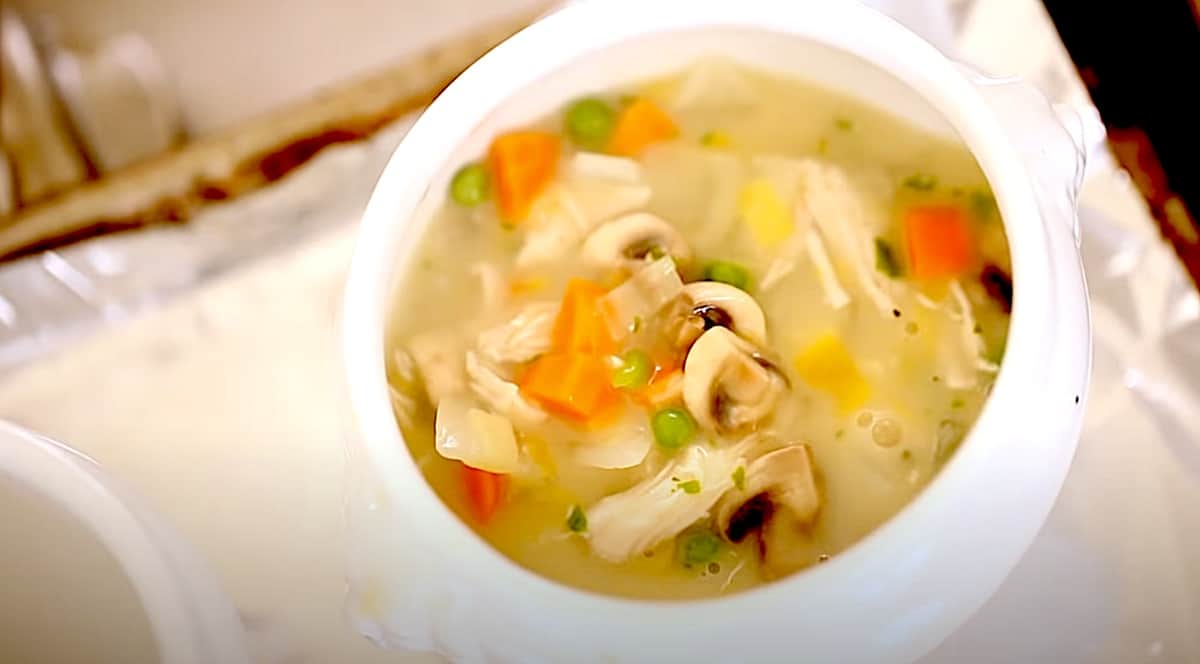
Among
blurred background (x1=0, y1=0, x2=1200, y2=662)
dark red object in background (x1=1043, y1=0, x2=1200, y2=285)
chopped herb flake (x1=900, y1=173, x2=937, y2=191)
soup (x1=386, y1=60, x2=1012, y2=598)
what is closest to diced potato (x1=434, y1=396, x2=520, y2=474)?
soup (x1=386, y1=60, x2=1012, y2=598)

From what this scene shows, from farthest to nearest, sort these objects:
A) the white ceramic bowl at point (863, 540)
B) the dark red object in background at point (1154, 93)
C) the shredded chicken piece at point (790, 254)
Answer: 1. the dark red object in background at point (1154, 93)
2. the shredded chicken piece at point (790, 254)
3. the white ceramic bowl at point (863, 540)

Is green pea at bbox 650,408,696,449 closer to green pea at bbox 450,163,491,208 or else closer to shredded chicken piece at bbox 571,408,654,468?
shredded chicken piece at bbox 571,408,654,468

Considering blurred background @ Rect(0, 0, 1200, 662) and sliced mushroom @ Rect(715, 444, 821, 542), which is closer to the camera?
sliced mushroom @ Rect(715, 444, 821, 542)

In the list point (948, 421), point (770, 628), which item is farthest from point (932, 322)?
point (770, 628)

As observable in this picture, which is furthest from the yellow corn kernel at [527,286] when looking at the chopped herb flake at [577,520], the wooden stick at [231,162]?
the wooden stick at [231,162]

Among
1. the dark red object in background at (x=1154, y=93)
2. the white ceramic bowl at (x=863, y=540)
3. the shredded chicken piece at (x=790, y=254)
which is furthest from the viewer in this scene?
the dark red object in background at (x=1154, y=93)

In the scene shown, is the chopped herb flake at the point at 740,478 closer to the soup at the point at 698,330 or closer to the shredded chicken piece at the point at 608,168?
the soup at the point at 698,330
